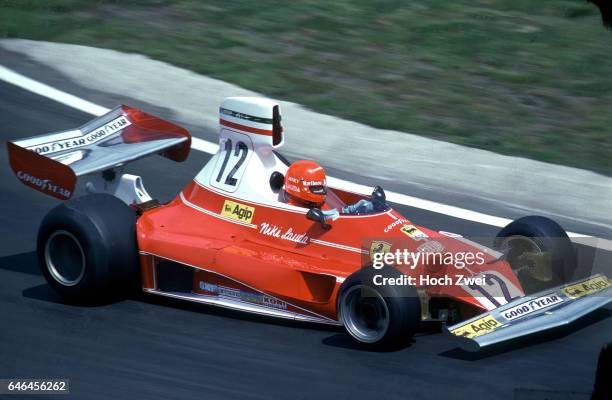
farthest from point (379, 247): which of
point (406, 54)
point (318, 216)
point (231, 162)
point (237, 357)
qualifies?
point (406, 54)

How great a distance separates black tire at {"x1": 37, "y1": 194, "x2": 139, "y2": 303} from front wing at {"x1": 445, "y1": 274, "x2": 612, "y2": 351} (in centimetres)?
255

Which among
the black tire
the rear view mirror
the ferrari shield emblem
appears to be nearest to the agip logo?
the rear view mirror

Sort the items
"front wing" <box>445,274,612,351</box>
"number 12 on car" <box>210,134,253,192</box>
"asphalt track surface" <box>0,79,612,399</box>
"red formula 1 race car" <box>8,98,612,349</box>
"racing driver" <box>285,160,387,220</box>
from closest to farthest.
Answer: "asphalt track surface" <box>0,79,612,399</box> < "front wing" <box>445,274,612,351</box> < "red formula 1 race car" <box>8,98,612,349</box> < "racing driver" <box>285,160,387,220</box> < "number 12 on car" <box>210,134,253,192</box>

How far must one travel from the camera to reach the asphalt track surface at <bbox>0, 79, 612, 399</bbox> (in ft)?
22.8

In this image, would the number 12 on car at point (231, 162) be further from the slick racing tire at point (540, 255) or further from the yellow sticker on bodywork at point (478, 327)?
the yellow sticker on bodywork at point (478, 327)

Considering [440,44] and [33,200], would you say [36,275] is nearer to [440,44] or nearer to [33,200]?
[33,200]

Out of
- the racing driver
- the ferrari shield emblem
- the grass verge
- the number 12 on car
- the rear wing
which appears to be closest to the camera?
the ferrari shield emblem

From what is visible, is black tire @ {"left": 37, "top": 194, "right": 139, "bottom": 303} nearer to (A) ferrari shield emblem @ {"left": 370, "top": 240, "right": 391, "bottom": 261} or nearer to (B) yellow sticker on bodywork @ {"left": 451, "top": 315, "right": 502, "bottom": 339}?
(A) ferrari shield emblem @ {"left": 370, "top": 240, "right": 391, "bottom": 261}

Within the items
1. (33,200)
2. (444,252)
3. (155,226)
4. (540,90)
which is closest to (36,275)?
(155,226)

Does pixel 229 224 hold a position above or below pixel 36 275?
above

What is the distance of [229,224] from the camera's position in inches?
332

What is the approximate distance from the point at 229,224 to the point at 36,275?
1.76 metres

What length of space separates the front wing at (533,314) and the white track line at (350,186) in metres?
1.63

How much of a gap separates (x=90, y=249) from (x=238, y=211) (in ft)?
3.83
